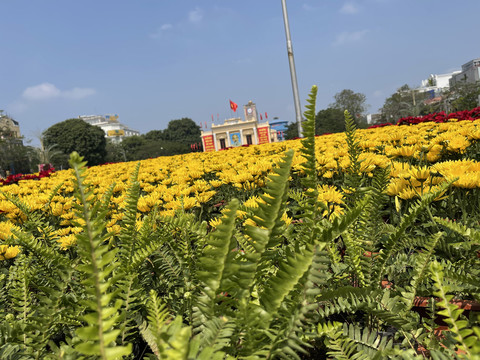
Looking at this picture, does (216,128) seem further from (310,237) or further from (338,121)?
(310,237)

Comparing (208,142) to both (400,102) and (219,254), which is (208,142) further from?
(219,254)

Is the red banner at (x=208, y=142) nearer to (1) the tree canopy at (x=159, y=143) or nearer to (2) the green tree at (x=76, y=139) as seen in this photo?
(1) the tree canopy at (x=159, y=143)

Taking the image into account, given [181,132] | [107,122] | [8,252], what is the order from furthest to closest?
[107,122]
[181,132]
[8,252]

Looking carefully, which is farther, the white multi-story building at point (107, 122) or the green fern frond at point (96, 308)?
the white multi-story building at point (107, 122)

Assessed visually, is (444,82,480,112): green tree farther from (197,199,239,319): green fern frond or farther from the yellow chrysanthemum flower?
(197,199,239,319): green fern frond

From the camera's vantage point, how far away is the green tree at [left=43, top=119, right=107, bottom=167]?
53.8m

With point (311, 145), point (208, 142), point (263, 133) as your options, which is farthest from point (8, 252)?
point (208, 142)

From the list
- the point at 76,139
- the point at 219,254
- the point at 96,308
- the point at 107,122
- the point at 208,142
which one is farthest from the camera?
the point at 107,122

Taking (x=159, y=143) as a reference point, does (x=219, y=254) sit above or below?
below

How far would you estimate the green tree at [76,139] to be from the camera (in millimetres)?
53750

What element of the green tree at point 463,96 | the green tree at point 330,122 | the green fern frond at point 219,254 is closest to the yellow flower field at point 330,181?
the green fern frond at point 219,254

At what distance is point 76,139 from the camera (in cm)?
5375

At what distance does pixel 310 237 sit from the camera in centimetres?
60

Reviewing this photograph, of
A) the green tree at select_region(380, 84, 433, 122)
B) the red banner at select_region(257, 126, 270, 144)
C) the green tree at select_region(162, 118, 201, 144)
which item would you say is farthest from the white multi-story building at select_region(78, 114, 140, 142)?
the green tree at select_region(380, 84, 433, 122)
